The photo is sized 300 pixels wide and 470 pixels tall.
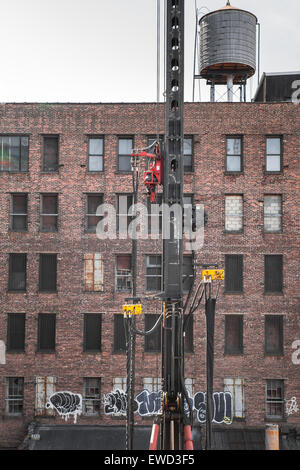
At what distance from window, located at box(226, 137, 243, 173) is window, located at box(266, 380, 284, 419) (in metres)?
10.9

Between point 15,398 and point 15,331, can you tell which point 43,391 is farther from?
point 15,331

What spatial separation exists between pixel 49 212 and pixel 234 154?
1010 cm

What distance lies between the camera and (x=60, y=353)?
23.6m

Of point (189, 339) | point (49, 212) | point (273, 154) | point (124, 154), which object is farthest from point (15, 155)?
point (273, 154)

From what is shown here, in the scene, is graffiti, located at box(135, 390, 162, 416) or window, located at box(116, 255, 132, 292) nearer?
graffiti, located at box(135, 390, 162, 416)

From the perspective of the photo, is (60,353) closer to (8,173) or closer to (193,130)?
(8,173)

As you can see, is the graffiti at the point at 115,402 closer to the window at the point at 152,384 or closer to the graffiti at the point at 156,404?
the graffiti at the point at 156,404

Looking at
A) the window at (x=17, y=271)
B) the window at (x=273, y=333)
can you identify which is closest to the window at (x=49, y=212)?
the window at (x=17, y=271)

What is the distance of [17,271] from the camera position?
2434 cm

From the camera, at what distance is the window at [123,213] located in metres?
24.3

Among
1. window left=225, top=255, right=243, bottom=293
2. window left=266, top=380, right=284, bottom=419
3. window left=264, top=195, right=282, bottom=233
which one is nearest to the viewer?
window left=266, top=380, right=284, bottom=419

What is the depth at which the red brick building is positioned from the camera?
2336 centimetres

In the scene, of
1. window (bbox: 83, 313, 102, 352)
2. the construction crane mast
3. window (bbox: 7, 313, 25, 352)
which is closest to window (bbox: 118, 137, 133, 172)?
window (bbox: 83, 313, 102, 352)

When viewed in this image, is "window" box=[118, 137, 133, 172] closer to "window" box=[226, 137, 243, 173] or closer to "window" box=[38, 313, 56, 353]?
"window" box=[226, 137, 243, 173]
